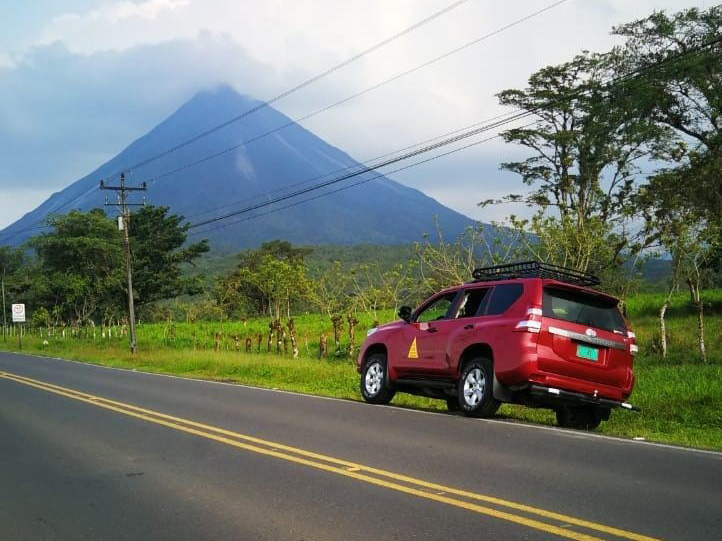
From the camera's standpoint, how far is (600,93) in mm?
31578

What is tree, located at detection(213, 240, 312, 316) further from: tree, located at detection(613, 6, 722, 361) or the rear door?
the rear door

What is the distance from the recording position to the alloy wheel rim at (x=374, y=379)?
490 inches

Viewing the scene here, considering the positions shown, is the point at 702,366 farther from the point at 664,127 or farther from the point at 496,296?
the point at 664,127

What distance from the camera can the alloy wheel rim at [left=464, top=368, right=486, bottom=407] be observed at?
33.5 feet

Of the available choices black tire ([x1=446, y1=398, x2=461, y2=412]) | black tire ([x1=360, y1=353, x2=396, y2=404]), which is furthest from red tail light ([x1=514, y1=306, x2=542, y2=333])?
black tire ([x1=360, y1=353, x2=396, y2=404])

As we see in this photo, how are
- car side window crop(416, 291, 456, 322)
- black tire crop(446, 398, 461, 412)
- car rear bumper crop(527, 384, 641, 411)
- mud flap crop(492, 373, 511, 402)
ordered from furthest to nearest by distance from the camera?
black tire crop(446, 398, 461, 412) → car side window crop(416, 291, 456, 322) → mud flap crop(492, 373, 511, 402) → car rear bumper crop(527, 384, 641, 411)

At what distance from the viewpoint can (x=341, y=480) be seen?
6.52 metres

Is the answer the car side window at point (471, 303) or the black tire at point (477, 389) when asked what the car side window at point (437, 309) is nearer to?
the car side window at point (471, 303)

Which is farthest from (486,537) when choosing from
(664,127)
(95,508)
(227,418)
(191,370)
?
(664,127)

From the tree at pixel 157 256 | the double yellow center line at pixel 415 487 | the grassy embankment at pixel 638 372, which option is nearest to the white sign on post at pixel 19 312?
the grassy embankment at pixel 638 372

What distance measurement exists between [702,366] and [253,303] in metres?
54.1

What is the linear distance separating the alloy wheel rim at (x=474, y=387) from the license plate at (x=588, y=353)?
131 cm

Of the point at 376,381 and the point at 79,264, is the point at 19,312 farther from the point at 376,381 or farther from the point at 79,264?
the point at 376,381

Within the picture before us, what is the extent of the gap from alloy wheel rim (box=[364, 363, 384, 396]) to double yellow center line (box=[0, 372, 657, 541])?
10.8ft
